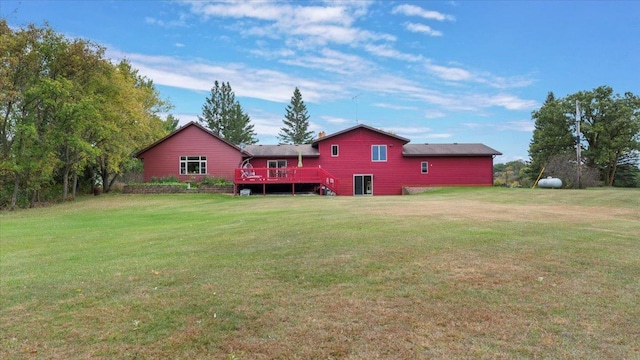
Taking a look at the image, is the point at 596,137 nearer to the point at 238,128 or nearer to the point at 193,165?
the point at 193,165

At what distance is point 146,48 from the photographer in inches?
1101

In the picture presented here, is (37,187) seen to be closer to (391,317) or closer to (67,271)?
(67,271)

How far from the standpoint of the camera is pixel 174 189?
2552 centimetres

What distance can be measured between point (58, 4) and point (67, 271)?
742 inches

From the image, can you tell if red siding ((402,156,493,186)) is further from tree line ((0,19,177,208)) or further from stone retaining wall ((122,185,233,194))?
tree line ((0,19,177,208))

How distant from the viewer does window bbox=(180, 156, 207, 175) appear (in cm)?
2822

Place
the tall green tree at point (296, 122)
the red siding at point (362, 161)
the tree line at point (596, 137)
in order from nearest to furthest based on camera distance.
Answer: the red siding at point (362, 161), the tree line at point (596, 137), the tall green tree at point (296, 122)

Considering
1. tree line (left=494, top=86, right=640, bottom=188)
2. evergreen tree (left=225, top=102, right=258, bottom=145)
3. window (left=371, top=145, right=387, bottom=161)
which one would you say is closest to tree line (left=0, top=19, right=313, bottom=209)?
window (left=371, top=145, right=387, bottom=161)

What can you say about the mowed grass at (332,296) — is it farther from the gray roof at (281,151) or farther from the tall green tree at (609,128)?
the tall green tree at (609,128)

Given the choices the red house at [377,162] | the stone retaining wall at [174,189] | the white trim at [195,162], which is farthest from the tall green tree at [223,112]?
the stone retaining wall at [174,189]

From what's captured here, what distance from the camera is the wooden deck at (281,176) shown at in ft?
79.4

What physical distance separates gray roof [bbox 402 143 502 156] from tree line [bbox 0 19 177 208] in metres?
22.0

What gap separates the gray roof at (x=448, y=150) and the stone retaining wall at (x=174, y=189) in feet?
47.8

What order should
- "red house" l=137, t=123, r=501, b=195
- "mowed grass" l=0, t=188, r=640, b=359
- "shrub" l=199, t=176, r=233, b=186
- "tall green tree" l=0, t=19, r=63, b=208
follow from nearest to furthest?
1. "mowed grass" l=0, t=188, r=640, b=359
2. "tall green tree" l=0, t=19, r=63, b=208
3. "shrub" l=199, t=176, r=233, b=186
4. "red house" l=137, t=123, r=501, b=195
